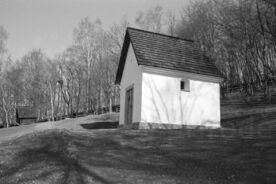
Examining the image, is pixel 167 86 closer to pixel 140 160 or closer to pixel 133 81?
pixel 133 81

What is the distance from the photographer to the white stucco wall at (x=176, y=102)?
1546 cm

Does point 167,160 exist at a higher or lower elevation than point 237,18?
lower

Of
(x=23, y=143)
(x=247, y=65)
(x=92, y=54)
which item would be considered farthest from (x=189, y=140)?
(x=92, y=54)

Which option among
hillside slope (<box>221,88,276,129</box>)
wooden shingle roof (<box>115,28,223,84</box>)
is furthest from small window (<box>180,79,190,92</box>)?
hillside slope (<box>221,88,276,129</box>)

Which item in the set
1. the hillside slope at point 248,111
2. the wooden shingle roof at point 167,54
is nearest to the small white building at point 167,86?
the wooden shingle roof at point 167,54

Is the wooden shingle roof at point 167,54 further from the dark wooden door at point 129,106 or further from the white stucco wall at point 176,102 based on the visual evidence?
the dark wooden door at point 129,106

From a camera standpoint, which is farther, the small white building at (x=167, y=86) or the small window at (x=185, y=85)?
the small window at (x=185, y=85)

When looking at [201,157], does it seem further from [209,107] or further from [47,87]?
[47,87]

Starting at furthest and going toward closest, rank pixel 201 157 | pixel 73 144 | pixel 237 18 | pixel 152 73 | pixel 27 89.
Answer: pixel 27 89 → pixel 237 18 → pixel 152 73 → pixel 73 144 → pixel 201 157

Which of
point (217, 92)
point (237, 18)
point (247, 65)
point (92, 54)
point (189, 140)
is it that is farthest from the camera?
point (92, 54)

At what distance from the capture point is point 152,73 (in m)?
15.8

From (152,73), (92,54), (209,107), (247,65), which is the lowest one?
(209,107)

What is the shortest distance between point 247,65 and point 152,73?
1702cm

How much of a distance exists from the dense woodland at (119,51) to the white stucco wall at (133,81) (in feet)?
32.5
